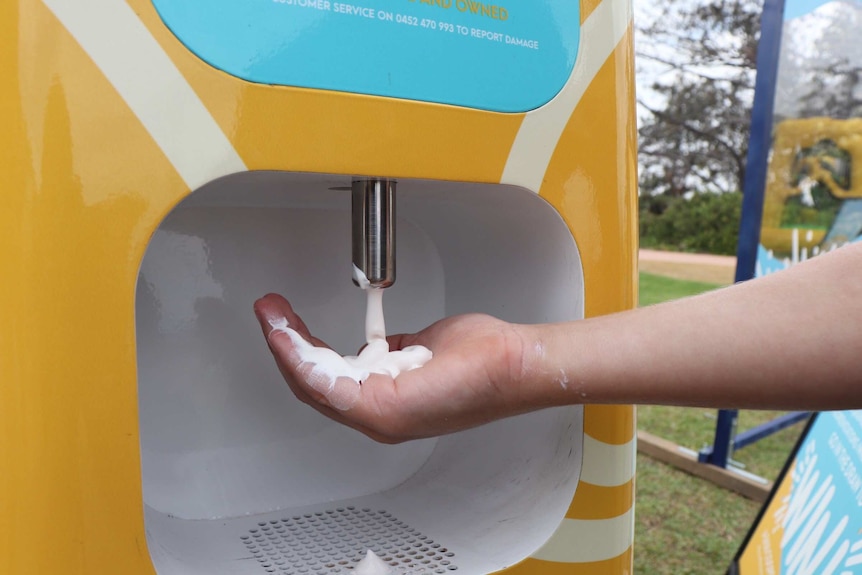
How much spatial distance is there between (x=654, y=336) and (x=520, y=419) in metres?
0.27

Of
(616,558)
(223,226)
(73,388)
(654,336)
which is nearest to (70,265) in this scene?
(73,388)

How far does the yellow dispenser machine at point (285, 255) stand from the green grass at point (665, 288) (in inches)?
210

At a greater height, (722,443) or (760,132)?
(760,132)

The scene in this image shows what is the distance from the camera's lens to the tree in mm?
8680

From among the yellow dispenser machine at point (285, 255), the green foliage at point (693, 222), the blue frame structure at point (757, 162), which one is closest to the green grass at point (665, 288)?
the green foliage at point (693, 222)

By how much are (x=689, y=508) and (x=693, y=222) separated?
26.2 ft

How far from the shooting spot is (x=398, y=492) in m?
0.87

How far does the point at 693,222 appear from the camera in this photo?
954 centimetres

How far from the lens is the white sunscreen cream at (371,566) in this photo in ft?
2.16

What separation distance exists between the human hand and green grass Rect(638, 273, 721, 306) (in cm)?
553

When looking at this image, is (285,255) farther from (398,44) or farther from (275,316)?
(398,44)

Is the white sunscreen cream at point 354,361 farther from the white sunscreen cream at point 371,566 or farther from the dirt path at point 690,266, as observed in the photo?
the dirt path at point 690,266

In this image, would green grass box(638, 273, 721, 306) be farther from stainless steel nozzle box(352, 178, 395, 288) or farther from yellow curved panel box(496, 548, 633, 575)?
stainless steel nozzle box(352, 178, 395, 288)

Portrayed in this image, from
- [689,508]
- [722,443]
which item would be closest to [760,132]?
[722,443]
